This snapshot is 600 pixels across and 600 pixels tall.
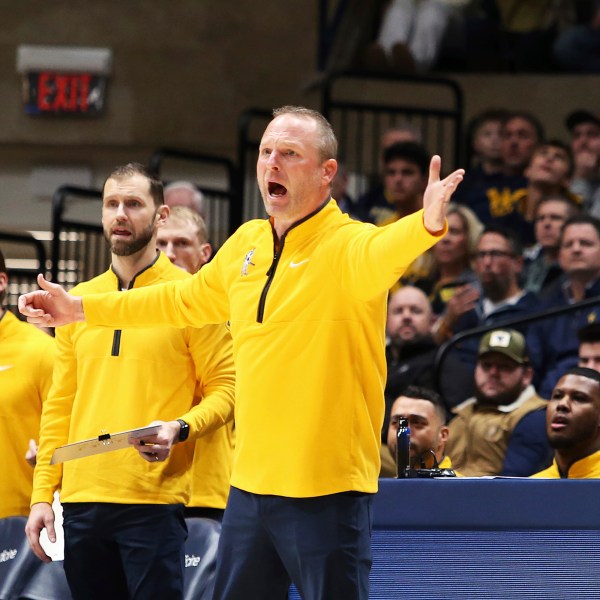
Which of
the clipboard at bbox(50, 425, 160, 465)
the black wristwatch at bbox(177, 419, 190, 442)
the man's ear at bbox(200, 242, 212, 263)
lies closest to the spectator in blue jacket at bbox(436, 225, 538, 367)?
the man's ear at bbox(200, 242, 212, 263)

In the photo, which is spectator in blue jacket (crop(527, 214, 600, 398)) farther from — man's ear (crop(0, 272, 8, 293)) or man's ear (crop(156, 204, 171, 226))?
man's ear (crop(156, 204, 171, 226))

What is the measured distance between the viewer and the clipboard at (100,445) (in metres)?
3.77

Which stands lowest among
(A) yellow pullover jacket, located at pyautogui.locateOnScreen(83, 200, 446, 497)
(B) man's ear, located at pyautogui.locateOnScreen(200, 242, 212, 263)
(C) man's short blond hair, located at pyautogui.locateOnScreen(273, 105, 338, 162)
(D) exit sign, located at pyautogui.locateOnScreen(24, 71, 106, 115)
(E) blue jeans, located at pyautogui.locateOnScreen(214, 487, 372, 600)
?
(E) blue jeans, located at pyautogui.locateOnScreen(214, 487, 372, 600)

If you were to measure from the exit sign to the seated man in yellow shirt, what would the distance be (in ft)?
20.9

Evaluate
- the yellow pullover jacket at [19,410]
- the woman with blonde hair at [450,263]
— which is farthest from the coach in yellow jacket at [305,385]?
the woman with blonde hair at [450,263]

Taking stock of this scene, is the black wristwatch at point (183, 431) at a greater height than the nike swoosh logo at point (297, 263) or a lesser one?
lesser

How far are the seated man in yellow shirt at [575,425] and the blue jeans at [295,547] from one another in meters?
2.13

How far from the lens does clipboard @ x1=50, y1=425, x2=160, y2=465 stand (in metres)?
3.77

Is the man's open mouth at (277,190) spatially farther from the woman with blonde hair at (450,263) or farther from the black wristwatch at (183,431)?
the woman with blonde hair at (450,263)

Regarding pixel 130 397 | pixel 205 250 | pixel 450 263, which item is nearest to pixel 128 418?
pixel 130 397

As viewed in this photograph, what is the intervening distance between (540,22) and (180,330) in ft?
23.7

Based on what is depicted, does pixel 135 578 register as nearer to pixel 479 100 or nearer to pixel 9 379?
pixel 9 379

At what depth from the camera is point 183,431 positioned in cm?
393

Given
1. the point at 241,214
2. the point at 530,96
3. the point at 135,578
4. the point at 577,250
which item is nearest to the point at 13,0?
the point at 241,214
